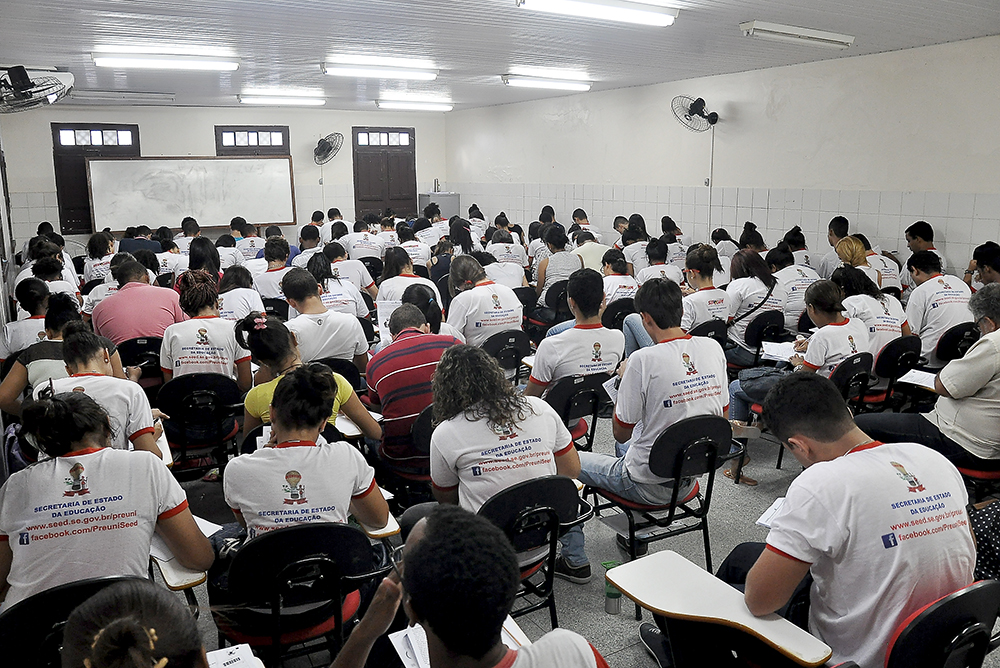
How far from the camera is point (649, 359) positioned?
309 centimetres

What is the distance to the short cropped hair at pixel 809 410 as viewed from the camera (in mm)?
2031

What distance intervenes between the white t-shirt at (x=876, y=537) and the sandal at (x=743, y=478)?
240 centimetres

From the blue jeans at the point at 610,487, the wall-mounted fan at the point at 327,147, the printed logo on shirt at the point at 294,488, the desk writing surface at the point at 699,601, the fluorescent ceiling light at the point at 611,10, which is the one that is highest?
the fluorescent ceiling light at the point at 611,10

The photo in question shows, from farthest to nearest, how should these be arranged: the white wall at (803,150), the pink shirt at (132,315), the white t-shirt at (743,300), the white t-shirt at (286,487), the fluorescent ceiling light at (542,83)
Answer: the fluorescent ceiling light at (542,83), the white wall at (803,150), the white t-shirt at (743,300), the pink shirt at (132,315), the white t-shirt at (286,487)

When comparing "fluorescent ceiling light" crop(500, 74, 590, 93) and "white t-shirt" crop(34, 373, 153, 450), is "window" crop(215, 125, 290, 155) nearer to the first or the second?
"fluorescent ceiling light" crop(500, 74, 590, 93)

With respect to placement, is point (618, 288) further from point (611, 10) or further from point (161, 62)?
point (161, 62)

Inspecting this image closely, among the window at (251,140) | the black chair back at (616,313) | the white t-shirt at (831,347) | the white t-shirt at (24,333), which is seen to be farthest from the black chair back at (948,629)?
the window at (251,140)

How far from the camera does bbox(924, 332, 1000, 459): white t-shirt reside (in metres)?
3.28

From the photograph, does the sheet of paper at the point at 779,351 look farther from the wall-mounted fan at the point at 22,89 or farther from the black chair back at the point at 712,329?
the wall-mounted fan at the point at 22,89

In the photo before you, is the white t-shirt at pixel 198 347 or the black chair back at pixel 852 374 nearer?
the black chair back at pixel 852 374

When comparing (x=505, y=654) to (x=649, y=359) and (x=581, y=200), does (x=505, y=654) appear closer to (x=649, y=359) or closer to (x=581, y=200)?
(x=649, y=359)

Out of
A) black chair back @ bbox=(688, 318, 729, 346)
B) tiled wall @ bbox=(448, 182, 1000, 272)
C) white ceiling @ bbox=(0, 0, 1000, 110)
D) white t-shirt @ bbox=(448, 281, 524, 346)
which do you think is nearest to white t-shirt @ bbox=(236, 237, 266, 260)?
white ceiling @ bbox=(0, 0, 1000, 110)

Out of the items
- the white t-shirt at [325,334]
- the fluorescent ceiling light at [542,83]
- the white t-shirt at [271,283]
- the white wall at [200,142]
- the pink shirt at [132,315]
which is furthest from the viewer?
the white wall at [200,142]

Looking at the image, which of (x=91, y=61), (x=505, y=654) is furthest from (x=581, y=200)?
(x=505, y=654)
